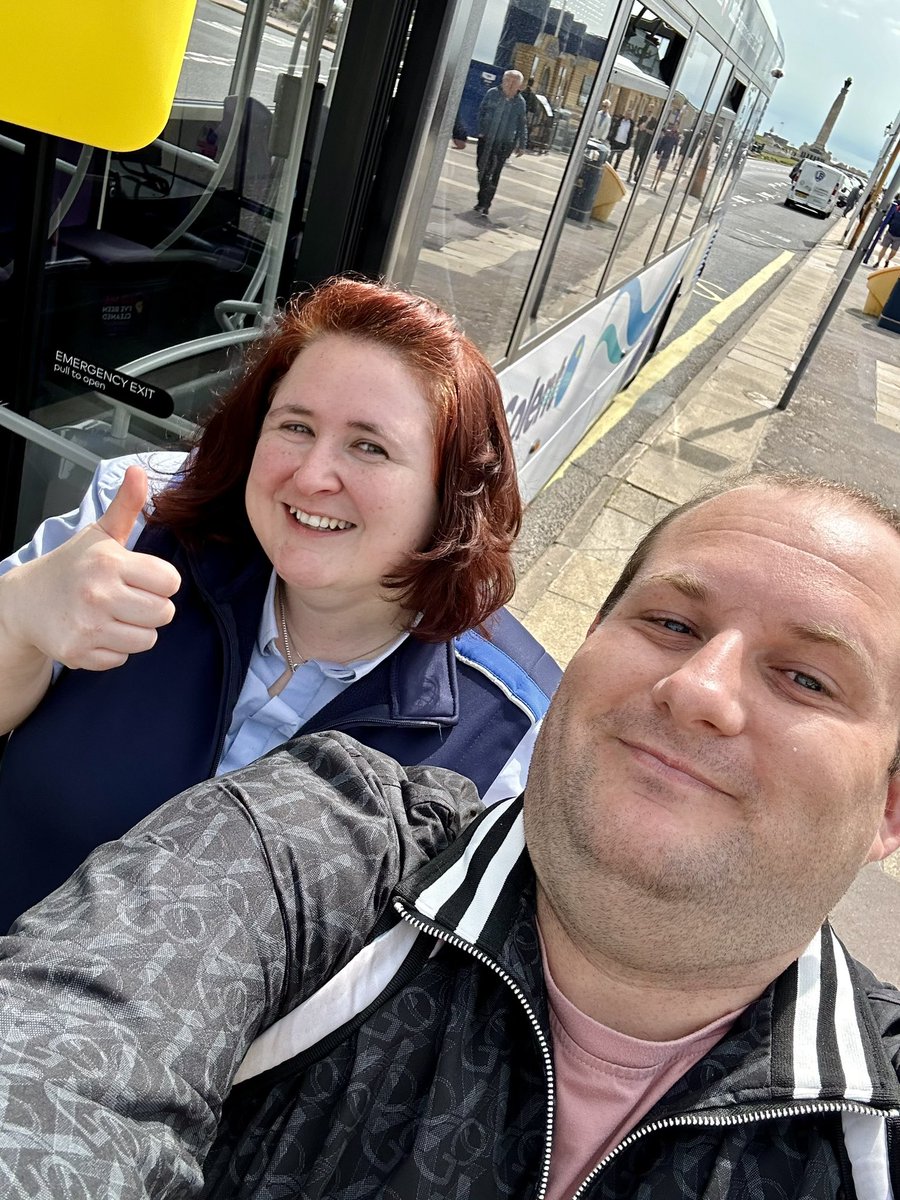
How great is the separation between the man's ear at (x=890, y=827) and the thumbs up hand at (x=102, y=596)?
3.33 ft

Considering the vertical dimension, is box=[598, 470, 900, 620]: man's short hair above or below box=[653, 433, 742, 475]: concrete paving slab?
above

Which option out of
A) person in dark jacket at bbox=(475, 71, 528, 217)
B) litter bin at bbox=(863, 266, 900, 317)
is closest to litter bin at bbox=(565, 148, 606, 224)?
person in dark jacket at bbox=(475, 71, 528, 217)

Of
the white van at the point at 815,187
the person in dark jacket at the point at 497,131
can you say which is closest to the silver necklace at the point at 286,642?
the person in dark jacket at the point at 497,131

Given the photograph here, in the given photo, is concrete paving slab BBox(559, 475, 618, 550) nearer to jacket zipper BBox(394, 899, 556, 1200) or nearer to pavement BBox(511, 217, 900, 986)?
pavement BBox(511, 217, 900, 986)

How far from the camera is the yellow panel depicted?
120cm

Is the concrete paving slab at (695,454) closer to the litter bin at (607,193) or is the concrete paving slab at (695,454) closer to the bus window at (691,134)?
the bus window at (691,134)

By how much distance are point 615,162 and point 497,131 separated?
70.9 inches

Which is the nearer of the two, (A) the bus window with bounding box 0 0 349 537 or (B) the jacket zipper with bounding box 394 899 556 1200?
(B) the jacket zipper with bounding box 394 899 556 1200

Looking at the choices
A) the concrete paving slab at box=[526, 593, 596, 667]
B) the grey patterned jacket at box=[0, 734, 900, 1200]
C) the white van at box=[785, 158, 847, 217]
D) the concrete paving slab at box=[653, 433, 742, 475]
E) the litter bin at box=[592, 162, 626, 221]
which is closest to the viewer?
the grey patterned jacket at box=[0, 734, 900, 1200]

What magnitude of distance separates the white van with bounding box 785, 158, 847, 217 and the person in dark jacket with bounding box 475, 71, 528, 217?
41.4 meters

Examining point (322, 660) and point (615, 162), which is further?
point (615, 162)

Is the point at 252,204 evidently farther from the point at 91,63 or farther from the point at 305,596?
the point at 91,63

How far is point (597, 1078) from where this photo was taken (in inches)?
47.8

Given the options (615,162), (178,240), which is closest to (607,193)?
(615,162)
